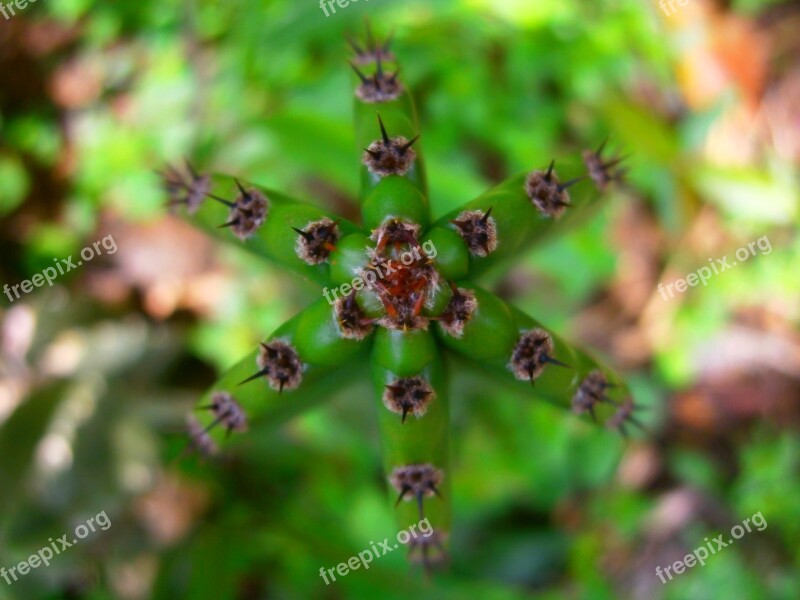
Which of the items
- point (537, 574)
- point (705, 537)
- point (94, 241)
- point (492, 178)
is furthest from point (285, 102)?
point (705, 537)

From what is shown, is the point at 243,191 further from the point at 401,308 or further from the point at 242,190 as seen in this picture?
the point at 401,308

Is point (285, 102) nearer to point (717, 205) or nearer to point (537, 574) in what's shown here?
point (717, 205)

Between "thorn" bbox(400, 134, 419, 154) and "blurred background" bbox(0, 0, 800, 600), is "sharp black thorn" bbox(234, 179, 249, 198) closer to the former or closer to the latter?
"thorn" bbox(400, 134, 419, 154)

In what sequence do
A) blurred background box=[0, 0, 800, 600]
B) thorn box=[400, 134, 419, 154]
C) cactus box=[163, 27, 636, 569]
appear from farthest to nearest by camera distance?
blurred background box=[0, 0, 800, 600] → thorn box=[400, 134, 419, 154] → cactus box=[163, 27, 636, 569]

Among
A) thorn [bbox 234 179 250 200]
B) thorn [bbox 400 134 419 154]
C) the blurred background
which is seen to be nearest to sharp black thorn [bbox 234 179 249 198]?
thorn [bbox 234 179 250 200]

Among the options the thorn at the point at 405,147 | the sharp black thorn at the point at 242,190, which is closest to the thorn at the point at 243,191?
the sharp black thorn at the point at 242,190

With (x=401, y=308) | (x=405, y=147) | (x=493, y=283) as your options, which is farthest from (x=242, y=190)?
(x=493, y=283)
